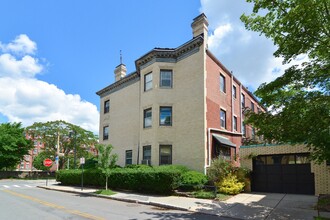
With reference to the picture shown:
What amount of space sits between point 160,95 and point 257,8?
12.5 meters

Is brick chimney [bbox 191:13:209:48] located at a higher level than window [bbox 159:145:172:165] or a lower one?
higher

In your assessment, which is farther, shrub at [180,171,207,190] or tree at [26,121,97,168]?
tree at [26,121,97,168]

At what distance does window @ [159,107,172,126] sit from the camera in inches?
867

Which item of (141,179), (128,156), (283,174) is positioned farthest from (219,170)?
(128,156)

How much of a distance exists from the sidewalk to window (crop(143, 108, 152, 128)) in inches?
310

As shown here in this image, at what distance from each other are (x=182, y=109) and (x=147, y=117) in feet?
10.9

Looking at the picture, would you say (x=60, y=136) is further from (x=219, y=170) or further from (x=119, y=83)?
(x=219, y=170)

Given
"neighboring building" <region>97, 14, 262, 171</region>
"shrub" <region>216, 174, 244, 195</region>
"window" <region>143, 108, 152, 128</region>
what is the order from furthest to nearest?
"window" <region>143, 108, 152, 128</region>, "neighboring building" <region>97, 14, 262, 171</region>, "shrub" <region>216, 174, 244, 195</region>

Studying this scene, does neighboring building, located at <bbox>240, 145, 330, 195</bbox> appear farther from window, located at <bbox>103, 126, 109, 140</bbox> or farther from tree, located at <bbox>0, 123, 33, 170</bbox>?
tree, located at <bbox>0, 123, 33, 170</bbox>

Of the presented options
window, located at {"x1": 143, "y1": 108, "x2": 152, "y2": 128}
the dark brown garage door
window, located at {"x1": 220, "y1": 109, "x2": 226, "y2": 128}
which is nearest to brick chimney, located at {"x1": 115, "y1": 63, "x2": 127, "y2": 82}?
window, located at {"x1": 143, "y1": 108, "x2": 152, "y2": 128}

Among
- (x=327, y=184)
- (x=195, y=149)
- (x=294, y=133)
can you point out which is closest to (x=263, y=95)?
(x=294, y=133)

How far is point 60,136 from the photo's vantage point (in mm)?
55562

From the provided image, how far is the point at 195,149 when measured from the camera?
1995 cm

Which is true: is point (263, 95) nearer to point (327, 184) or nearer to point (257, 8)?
point (257, 8)
